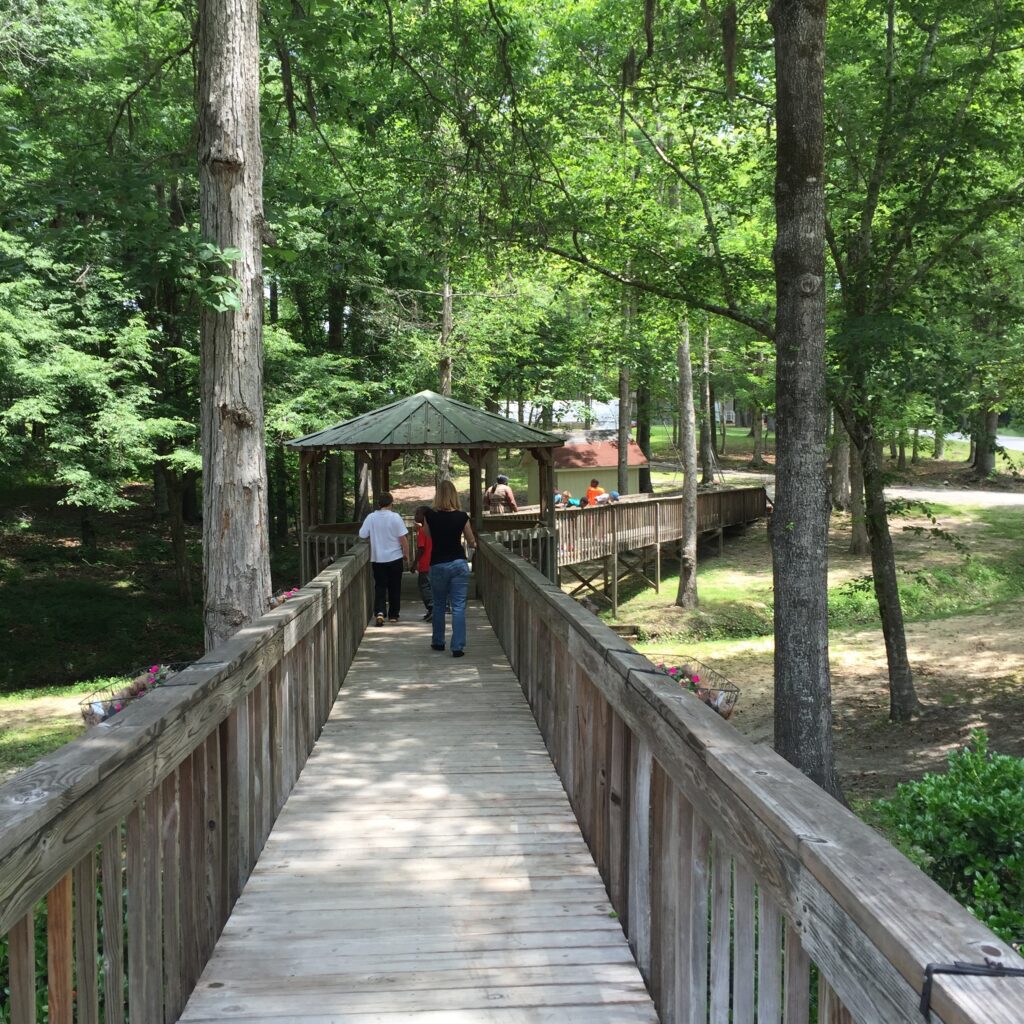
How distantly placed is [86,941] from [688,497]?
2418cm

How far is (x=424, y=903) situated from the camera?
3.97 metres

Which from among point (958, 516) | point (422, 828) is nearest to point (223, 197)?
point (422, 828)

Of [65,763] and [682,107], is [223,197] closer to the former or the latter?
[65,763]

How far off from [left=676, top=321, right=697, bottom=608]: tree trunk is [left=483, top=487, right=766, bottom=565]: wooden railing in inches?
38.7

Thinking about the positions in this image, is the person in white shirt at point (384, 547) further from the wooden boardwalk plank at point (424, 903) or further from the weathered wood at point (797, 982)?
the weathered wood at point (797, 982)

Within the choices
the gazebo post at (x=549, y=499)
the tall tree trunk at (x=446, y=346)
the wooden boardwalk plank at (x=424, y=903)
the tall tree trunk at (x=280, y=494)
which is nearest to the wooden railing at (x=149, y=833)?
the wooden boardwalk plank at (x=424, y=903)

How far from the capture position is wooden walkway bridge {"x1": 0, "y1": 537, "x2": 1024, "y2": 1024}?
185 centimetres

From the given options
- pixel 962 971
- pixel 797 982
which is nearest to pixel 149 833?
pixel 797 982

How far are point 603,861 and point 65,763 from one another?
2.50m

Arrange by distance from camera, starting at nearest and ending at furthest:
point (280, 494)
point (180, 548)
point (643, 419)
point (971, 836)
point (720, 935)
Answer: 1. point (720, 935)
2. point (971, 836)
3. point (180, 548)
4. point (280, 494)
5. point (643, 419)

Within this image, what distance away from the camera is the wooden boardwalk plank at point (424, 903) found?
320 centimetres

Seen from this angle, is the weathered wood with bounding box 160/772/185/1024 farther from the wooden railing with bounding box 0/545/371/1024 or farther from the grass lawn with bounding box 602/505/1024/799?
the grass lawn with bounding box 602/505/1024/799

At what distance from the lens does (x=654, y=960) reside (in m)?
3.24

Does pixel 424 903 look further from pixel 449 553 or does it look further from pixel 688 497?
pixel 688 497
